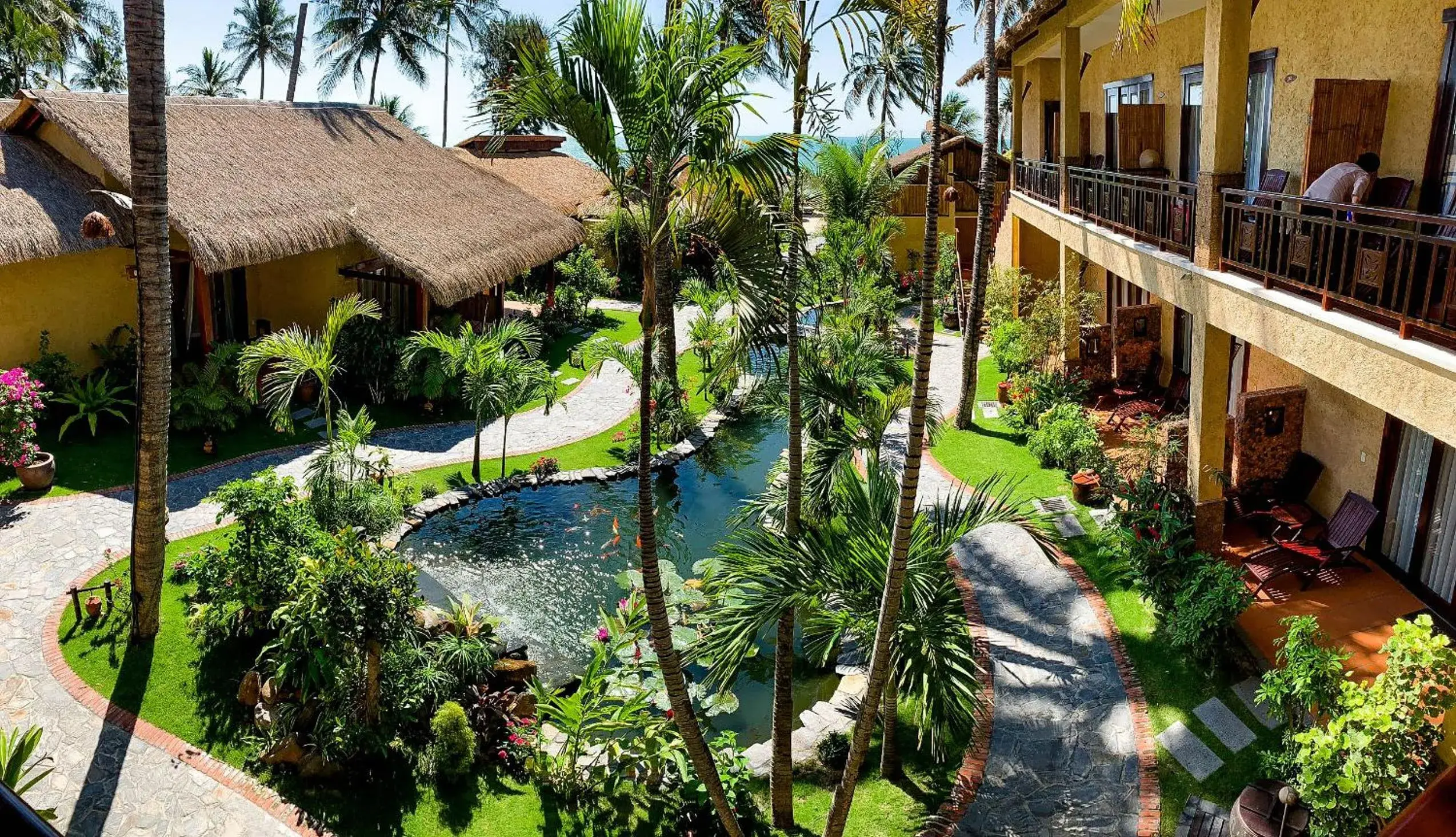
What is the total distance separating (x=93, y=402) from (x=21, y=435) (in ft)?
6.59

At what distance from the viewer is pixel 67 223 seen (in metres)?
15.4

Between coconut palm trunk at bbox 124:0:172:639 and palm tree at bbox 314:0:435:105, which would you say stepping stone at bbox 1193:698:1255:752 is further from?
palm tree at bbox 314:0:435:105

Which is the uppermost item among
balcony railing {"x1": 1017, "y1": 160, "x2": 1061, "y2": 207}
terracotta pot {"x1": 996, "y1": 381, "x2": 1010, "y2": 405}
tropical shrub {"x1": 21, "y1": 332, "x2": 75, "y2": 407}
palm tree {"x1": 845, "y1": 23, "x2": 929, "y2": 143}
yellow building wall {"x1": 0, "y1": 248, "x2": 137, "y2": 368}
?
palm tree {"x1": 845, "y1": 23, "x2": 929, "y2": 143}

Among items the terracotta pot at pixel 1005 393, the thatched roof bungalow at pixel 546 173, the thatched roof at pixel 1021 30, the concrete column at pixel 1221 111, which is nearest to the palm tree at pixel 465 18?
the thatched roof bungalow at pixel 546 173

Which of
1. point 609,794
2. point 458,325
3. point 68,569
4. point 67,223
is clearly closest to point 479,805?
point 609,794

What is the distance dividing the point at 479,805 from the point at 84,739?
359cm

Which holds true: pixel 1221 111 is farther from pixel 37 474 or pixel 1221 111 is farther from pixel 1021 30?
pixel 37 474

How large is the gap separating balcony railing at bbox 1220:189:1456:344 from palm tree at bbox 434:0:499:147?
35634 mm

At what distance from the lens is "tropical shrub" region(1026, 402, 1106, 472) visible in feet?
44.1

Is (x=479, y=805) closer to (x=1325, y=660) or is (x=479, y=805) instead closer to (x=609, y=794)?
(x=609, y=794)

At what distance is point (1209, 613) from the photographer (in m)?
9.20

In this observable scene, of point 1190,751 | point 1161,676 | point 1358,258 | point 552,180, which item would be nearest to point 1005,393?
point 1161,676

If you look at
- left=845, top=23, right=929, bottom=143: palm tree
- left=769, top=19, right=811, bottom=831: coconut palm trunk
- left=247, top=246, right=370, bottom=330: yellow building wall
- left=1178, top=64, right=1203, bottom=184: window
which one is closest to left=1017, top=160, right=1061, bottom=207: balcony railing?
left=1178, top=64, right=1203, bottom=184: window

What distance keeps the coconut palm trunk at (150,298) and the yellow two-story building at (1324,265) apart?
10056 mm
